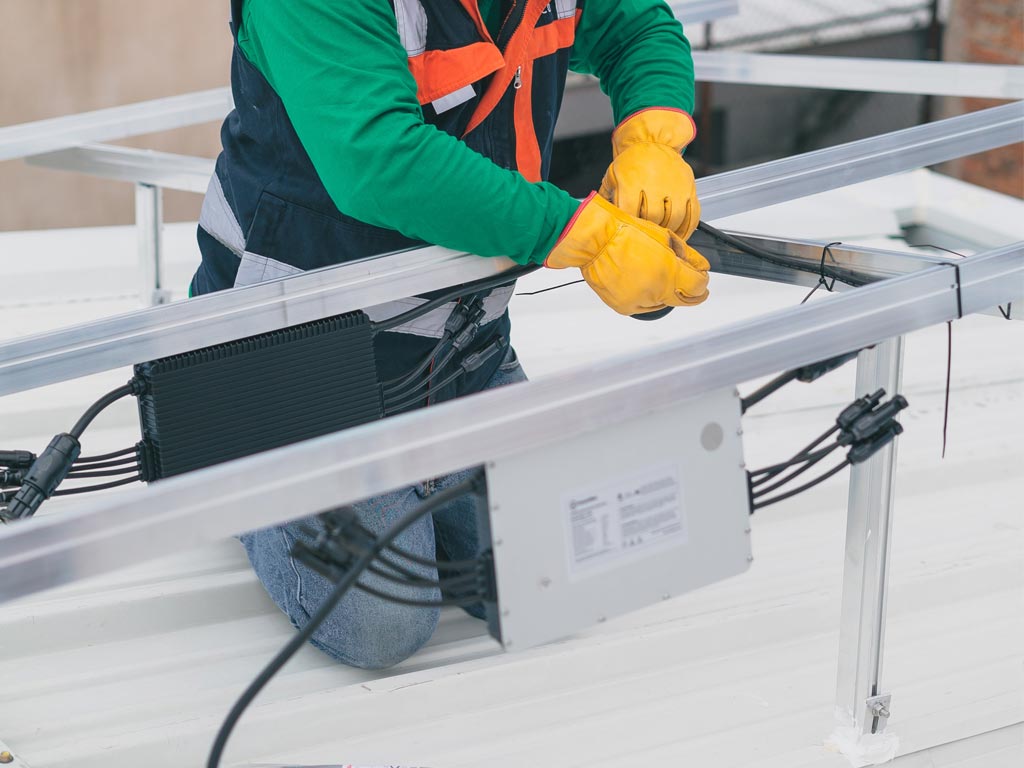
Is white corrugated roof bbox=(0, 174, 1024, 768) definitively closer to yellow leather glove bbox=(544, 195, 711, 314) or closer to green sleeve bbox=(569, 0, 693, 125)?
yellow leather glove bbox=(544, 195, 711, 314)

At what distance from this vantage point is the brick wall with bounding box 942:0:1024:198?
435 centimetres

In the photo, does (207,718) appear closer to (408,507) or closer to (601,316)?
(408,507)

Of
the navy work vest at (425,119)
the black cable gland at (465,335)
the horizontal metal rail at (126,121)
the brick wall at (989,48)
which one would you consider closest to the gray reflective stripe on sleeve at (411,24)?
the navy work vest at (425,119)

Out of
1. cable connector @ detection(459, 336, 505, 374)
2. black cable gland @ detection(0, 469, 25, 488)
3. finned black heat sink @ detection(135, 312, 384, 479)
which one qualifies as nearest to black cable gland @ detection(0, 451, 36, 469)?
black cable gland @ detection(0, 469, 25, 488)

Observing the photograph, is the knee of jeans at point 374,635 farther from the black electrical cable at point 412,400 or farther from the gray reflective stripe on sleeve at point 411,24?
the gray reflective stripe on sleeve at point 411,24

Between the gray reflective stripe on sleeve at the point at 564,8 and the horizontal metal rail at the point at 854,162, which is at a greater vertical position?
the gray reflective stripe on sleeve at the point at 564,8

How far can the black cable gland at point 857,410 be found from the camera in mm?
891

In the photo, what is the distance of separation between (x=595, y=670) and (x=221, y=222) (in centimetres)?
71

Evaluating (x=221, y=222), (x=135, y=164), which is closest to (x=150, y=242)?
(x=135, y=164)

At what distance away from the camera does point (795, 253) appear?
1176 mm

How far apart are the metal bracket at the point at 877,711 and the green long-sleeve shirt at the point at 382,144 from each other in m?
0.57

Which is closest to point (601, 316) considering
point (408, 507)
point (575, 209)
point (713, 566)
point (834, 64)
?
point (834, 64)

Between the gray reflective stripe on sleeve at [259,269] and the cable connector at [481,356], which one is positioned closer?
the gray reflective stripe on sleeve at [259,269]

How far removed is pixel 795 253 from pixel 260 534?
2.42ft
